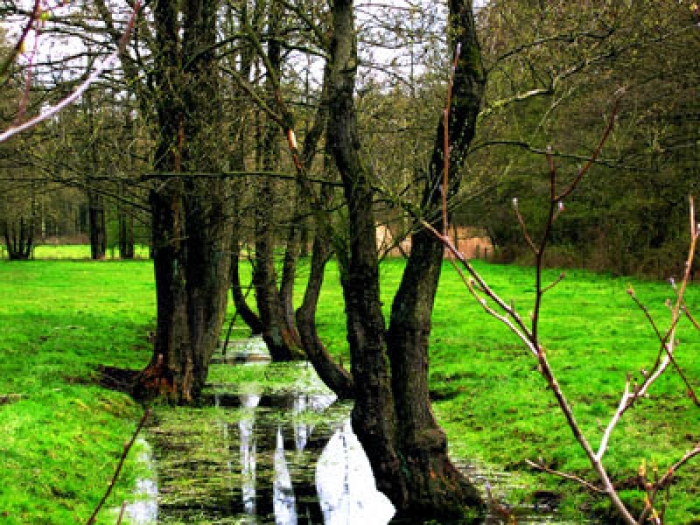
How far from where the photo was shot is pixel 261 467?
1035cm

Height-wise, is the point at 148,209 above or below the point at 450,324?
above

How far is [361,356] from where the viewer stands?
28.6ft

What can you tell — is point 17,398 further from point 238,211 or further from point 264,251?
point 264,251

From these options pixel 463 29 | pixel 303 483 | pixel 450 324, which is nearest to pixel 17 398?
pixel 303 483

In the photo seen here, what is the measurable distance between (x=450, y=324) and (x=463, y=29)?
14.0m

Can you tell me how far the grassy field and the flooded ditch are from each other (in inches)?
18.3

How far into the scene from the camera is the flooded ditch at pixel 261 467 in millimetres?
8711

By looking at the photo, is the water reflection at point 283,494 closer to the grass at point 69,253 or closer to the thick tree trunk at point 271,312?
the thick tree trunk at point 271,312

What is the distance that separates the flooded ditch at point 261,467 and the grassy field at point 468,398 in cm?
47

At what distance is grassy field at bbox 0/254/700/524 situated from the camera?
8.93 m

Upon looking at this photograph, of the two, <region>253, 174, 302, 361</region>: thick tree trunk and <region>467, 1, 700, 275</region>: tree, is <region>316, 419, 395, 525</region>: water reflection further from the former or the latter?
<region>253, 174, 302, 361</region>: thick tree trunk

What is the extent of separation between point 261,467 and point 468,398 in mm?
4468

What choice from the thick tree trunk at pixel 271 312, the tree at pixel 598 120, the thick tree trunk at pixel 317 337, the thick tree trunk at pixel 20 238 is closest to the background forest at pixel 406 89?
the tree at pixel 598 120

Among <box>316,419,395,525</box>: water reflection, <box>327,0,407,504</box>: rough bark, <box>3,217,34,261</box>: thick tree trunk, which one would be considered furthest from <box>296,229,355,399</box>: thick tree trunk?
<box>3,217,34,261</box>: thick tree trunk
